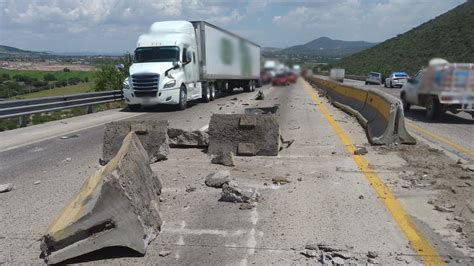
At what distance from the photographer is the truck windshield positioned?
66.2 feet

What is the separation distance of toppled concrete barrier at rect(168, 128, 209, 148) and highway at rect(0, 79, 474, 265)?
0.64m

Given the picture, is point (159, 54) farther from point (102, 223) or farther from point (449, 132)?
point (102, 223)

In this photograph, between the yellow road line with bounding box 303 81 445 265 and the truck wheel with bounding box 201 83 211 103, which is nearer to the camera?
the yellow road line with bounding box 303 81 445 265

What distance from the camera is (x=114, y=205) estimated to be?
4.22 metres

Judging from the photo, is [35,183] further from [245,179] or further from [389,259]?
[389,259]

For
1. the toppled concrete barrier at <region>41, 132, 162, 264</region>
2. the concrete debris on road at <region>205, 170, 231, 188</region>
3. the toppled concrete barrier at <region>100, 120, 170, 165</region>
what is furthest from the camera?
the toppled concrete barrier at <region>100, 120, 170, 165</region>

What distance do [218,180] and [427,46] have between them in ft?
15.5

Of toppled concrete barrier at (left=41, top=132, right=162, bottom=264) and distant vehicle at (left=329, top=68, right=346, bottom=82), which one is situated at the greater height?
distant vehicle at (left=329, top=68, right=346, bottom=82)

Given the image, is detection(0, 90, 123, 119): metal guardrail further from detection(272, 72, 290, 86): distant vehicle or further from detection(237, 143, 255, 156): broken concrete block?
detection(272, 72, 290, 86): distant vehicle

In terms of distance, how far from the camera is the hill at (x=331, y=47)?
10.0 ft

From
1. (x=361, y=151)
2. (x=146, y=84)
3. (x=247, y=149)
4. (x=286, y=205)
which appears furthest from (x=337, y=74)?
(x=146, y=84)

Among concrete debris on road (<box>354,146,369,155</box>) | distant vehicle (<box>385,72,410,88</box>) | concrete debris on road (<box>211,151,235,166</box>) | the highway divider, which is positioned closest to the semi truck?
the highway divider

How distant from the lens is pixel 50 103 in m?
17.1

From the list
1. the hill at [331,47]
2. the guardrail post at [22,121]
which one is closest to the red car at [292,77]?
the hill at [331,47]
